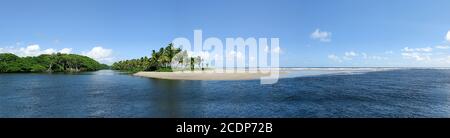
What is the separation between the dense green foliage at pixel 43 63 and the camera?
304 feet

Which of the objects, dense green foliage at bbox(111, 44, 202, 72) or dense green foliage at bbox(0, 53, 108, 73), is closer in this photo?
dense green foliage at bbox(111, 44, 202, 72)

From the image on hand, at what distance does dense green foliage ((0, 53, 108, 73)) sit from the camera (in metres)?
92.8

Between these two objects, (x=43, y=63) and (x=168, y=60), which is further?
(x=43, y=63)

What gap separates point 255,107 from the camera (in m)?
19.2

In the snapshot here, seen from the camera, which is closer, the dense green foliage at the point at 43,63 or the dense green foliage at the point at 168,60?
the dense green foliage at the point at 168,60

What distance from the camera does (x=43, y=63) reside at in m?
103
